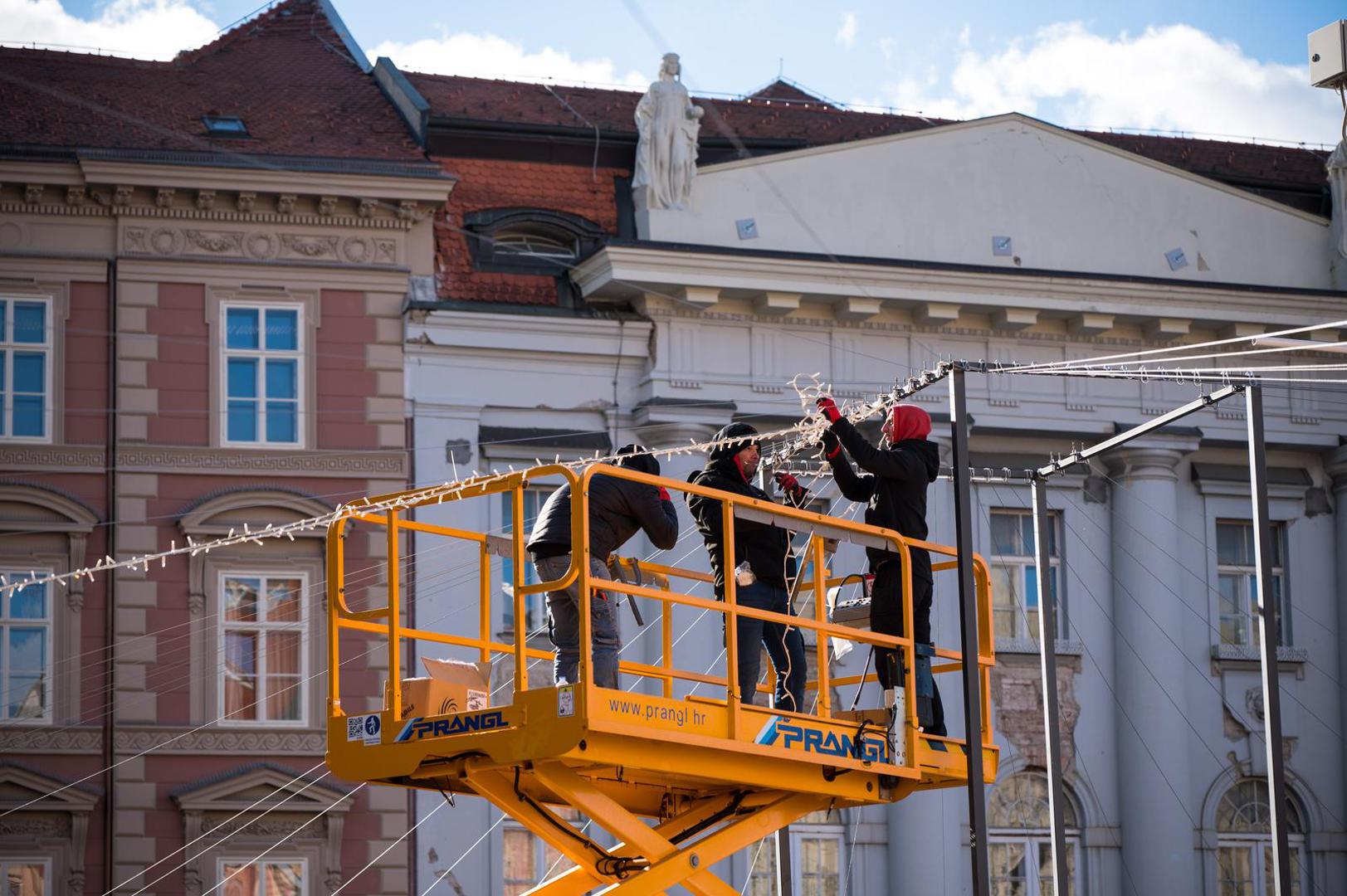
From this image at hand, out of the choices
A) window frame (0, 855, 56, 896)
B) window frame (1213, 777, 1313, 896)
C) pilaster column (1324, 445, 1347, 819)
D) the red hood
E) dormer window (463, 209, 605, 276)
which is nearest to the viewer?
the red hood

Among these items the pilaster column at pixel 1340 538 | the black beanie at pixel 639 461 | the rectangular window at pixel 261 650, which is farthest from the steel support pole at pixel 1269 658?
the pilaster column at pixel 1340 538

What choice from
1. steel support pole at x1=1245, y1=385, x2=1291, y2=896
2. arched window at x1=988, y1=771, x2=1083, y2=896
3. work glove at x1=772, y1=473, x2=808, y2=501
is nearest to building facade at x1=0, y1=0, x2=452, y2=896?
arched window at x1=988, y1=771, x2=1083, y2=896

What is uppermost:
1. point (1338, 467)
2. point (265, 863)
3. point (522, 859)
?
point (1338, 467)

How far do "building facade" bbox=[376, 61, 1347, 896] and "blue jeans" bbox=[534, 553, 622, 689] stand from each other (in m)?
14.8

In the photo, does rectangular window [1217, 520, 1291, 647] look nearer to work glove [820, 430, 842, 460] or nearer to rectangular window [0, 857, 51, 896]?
rectangular window [0, 857, 51, 896]

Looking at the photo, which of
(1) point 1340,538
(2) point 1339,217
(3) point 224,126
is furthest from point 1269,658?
(2) point 1339,217

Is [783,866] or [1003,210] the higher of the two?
[1003,210]

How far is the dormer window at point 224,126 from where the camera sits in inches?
1159

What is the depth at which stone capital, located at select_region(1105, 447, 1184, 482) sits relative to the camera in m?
32.0

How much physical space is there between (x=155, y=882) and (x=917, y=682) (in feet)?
47.4

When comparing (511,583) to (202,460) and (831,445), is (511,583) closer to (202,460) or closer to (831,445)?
(202,460)

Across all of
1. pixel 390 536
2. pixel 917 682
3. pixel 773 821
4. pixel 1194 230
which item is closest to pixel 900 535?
pixel 917 682

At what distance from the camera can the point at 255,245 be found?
29.0m

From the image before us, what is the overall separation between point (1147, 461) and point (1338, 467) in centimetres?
330
